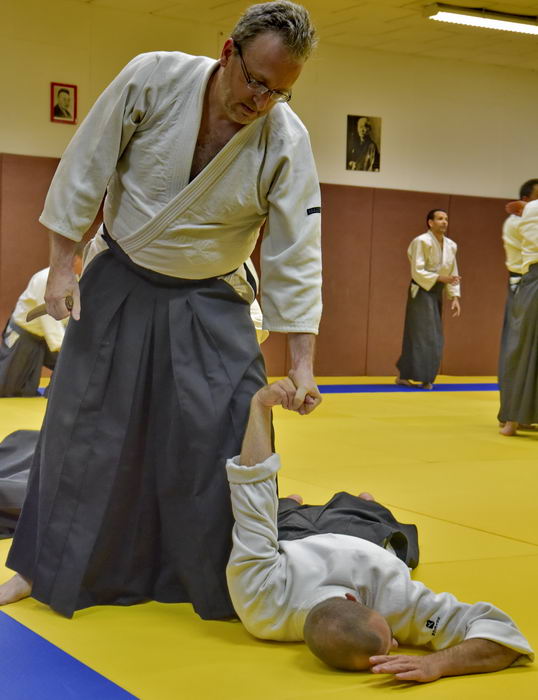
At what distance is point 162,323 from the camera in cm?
308

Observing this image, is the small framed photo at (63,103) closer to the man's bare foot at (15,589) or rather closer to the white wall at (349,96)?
the white wall at (349,96)

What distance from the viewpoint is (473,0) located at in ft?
32.3

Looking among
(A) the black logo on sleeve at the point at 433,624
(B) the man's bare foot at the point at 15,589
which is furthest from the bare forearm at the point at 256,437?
(B) the man's bare foot at the point at 15,589

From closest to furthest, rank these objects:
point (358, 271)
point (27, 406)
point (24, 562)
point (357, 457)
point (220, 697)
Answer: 1. point (220, 697)
2. point (24, 562)
3. point (357, 457)
4. point (27, 406)
5. point (358, 271)

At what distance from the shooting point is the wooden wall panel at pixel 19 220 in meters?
9.99

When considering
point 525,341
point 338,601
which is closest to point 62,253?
point 338,601

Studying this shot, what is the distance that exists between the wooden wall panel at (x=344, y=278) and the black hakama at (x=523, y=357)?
462 centimetres

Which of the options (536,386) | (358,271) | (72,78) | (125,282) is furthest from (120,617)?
(358,271)

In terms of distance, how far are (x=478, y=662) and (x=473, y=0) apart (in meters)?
8.59

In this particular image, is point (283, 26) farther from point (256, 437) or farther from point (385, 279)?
point (385, 279)

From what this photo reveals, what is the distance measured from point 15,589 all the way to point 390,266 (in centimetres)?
952

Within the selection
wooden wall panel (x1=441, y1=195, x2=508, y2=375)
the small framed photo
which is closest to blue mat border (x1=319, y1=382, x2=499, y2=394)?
wooden wall panel (x1=441, y1=195, x2=508, y2=375)

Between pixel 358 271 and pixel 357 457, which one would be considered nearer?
pixel 357 457

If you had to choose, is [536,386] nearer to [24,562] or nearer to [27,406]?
[27,406]
